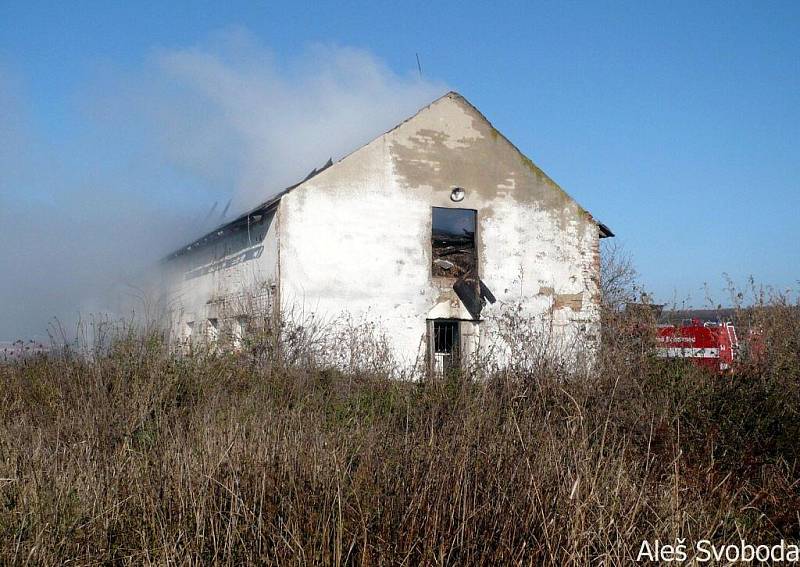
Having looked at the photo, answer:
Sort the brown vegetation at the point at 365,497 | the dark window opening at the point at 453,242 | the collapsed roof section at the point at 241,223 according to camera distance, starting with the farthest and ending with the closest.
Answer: the dark window opening at the point at 453,242
the collapsed roof section at the point at 241,223
the brown vegetation at the point at 365,497

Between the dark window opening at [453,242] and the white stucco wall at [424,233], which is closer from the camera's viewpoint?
the white stucco wall at [424,233]

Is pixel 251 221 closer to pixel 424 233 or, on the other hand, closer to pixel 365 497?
pixel 424 233

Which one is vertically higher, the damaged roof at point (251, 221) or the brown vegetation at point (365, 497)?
the damaged roof at point (251, 221)

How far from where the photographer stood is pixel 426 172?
53.3 ft

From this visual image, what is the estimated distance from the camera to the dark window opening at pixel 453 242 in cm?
1633

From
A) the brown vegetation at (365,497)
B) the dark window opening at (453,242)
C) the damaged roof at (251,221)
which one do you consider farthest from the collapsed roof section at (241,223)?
the brown vegetation at (365,497)

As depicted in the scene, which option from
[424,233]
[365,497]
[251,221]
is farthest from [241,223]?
[365,497]

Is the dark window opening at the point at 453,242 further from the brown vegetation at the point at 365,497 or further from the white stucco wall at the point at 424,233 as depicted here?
the brown vegetation at the point at 365,497

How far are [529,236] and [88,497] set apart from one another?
14.1 meters

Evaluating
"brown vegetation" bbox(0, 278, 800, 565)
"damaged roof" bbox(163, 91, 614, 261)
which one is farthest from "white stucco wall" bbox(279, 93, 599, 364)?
"brown vegetation" bbox(0, 278, 800, 565)

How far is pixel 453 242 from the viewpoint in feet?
54.2

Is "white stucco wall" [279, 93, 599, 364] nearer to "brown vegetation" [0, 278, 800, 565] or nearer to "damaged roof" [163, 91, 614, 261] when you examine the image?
"damaged roof" [163, 91, 614, 261]

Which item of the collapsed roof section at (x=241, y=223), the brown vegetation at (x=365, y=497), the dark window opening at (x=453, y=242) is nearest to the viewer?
the brown vegetation at (x=365, y=497)

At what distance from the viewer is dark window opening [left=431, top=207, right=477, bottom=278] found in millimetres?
16328
